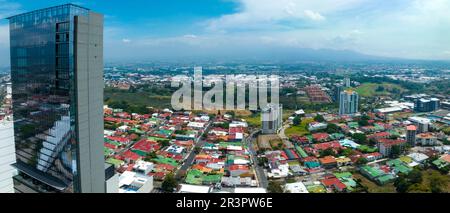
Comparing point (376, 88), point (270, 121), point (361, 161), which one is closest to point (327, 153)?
point (361, 161)

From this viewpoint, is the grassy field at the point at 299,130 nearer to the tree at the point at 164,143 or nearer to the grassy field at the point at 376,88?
the tree at the point at 164,143

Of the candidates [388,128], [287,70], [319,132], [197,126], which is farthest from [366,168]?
[287,70]

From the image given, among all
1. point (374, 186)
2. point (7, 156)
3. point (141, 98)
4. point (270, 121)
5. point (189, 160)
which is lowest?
point (374, 186)

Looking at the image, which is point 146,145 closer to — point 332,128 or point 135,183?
point 135,183

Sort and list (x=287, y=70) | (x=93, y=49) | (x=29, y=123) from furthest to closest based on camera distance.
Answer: (x=287, y=70) → (x=29, y=123) → (x=93, y=49)

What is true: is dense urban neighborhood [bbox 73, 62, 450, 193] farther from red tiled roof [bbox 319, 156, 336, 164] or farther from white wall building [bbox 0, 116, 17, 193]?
white wall building [bbox 0, 116, 17, 193]

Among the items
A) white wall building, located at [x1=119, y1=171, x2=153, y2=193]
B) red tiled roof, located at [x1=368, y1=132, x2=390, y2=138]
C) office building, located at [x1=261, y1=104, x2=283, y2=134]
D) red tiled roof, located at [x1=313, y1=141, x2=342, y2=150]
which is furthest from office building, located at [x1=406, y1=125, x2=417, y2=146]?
white wall building, located at [x1=119, y1=171, x2=153, y2=193]
